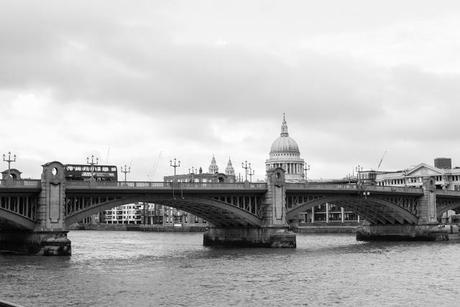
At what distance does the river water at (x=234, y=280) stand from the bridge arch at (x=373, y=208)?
26.2 m

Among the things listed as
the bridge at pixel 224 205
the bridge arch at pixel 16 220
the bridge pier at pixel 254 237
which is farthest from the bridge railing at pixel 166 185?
the bridge pier at pixel 254 237

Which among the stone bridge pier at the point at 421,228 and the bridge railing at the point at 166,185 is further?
the stone bridge pier at the point at 421,228

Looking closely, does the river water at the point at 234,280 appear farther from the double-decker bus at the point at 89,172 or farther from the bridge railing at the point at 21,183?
the double-decker bus at the point at 89,172

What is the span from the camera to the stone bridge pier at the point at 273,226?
11162cm

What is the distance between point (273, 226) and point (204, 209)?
1051cm

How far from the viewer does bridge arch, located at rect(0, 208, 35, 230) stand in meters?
89.9

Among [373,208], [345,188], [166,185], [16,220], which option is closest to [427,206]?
[373,208]

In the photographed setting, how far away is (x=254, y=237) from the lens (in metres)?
114

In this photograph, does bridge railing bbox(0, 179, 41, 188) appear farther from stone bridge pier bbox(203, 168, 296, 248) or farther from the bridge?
stone bridge pier bbox(203, 168, 296, 248)

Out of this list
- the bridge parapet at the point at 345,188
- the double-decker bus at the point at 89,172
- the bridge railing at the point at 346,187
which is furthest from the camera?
the bridge railing at the point at 346,187

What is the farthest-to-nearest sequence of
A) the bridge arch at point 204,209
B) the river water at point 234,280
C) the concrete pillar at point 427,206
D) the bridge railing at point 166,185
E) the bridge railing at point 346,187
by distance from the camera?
the concrete pillar at point 427,206 < the bridge railing at point 346,187 < the bridge arch at point 204,209 < the bridge railing at point 166,185 < the river water at point 234,280

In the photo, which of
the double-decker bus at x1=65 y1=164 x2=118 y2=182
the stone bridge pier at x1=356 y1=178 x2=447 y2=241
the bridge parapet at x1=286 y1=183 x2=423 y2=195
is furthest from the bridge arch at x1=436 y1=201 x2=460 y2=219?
the double-decker bus at x1=65 y1=164 x2=118 y2=182

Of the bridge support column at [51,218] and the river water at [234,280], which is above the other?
the bridge support column at [51,218]

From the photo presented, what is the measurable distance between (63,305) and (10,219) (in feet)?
138
